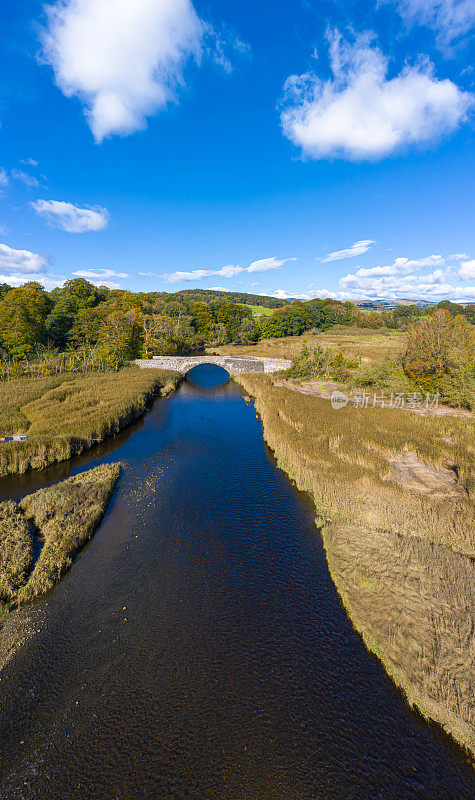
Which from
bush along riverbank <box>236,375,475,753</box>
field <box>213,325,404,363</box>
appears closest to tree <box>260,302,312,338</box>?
field <box>213,325,404,363</box>

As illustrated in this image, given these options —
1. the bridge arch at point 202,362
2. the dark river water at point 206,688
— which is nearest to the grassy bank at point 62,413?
the dark river water at point 206,688

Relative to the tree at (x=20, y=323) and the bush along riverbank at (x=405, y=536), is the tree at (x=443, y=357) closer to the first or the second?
the bush along riverbank at (x=405, y=536)

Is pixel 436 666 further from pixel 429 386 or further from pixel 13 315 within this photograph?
pixel 13 315

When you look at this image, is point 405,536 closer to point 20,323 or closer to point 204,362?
point 204,362

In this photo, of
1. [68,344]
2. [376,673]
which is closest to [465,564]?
[376,673]

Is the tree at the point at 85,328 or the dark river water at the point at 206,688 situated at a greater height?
the tree at the point at 85,328

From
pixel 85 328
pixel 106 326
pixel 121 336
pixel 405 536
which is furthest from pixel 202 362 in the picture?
pixel 405 536
